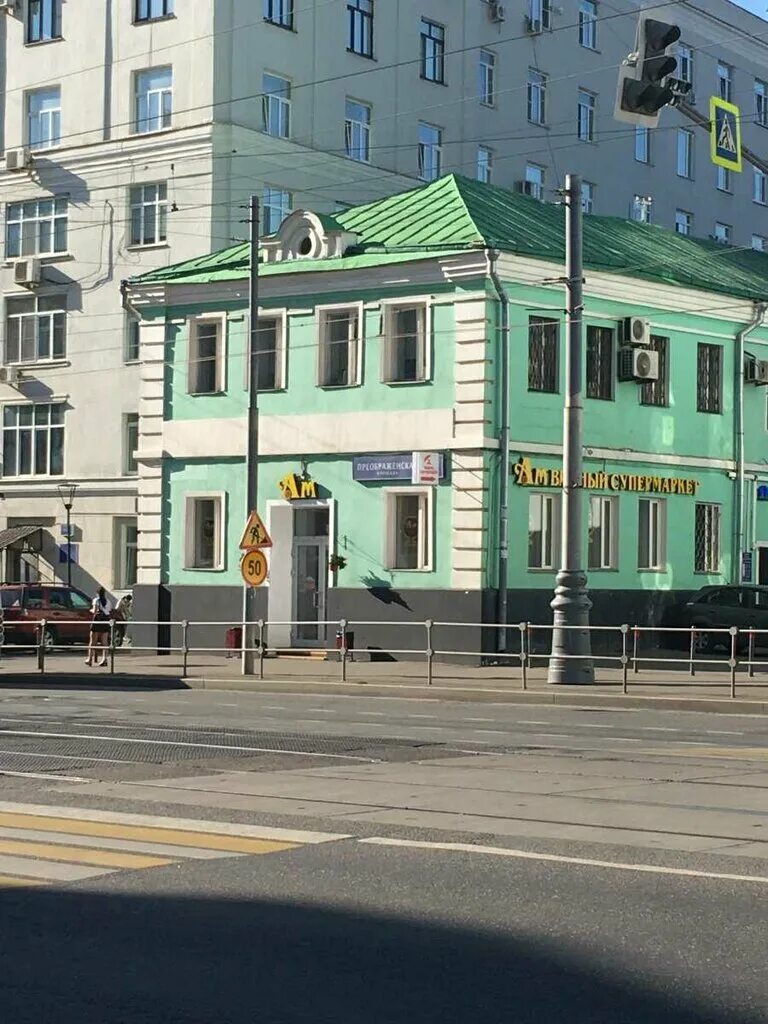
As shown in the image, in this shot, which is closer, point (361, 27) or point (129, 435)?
point (129, 435)

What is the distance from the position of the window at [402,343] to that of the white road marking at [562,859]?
83.1ft

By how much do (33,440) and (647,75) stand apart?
3844 cm

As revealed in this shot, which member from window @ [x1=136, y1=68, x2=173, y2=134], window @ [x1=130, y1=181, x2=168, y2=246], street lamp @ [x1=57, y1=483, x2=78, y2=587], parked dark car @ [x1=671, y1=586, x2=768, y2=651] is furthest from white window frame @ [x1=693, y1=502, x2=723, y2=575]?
window @ [x1=136, y1=68, x2=173, y2=134]

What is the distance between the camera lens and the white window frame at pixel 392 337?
35.5 metres

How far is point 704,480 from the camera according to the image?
3953 centimetres

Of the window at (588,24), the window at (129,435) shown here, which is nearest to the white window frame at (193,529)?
the window at (129,435)

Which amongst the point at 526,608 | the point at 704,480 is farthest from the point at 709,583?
the point at 526,608

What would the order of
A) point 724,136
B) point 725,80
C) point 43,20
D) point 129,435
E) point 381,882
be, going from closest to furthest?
1. point 381,882
2. point 724,136
3. point 129,435
4. point 43,20
5. point 725,80

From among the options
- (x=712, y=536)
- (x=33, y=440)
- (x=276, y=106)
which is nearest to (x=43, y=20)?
(x=276, y=106)

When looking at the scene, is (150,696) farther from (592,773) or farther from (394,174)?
(394,174)

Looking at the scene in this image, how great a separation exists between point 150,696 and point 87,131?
27.7 metres

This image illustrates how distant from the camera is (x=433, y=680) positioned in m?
29.4

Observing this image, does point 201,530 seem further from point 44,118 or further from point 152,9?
point 44,118

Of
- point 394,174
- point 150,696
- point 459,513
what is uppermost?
point 394,174
